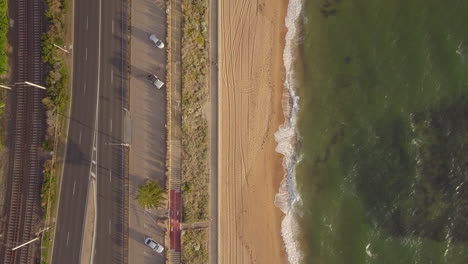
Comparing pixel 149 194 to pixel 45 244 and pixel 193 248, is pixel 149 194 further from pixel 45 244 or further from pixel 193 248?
pixel 45 244

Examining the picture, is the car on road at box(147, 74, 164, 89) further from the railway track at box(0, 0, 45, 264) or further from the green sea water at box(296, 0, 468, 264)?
the green sea water at box(296, 0, 468, 264)

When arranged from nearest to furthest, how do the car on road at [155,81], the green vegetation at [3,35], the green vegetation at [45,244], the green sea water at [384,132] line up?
the green sea water at [384,132] → the car on road at [155,81] → the green vegetation at [3,35] → the green vegetation at [45,244]

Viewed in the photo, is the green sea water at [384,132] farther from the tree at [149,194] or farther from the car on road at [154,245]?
the car on road at [154,245]

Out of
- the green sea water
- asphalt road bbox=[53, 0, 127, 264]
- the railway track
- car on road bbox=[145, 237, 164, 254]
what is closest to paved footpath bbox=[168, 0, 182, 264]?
car on road bbox=[145, 237, 164, 254]

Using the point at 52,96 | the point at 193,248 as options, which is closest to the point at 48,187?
the point at 52,96

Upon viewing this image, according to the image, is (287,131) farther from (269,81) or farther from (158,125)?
(158,125)

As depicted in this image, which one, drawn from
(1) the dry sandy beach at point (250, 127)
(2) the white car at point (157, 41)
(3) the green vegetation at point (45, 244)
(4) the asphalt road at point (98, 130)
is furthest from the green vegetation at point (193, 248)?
(2) the white car at point (157, 41)

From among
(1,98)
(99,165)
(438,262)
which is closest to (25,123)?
(1,98)
